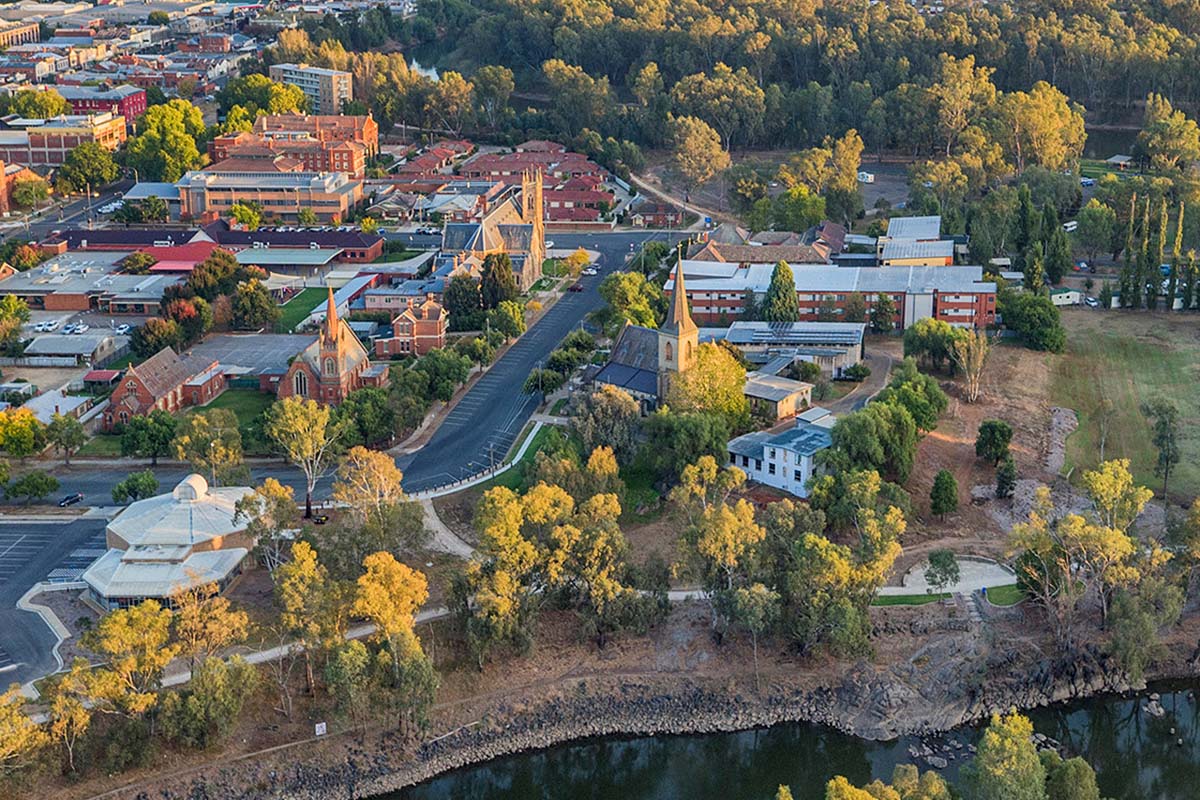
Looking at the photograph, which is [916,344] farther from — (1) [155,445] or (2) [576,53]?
(2) [576,53]

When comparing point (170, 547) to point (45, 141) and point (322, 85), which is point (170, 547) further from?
point (322, 85)

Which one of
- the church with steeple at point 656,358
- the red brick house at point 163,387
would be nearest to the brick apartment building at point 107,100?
the red brick house at point 163,387

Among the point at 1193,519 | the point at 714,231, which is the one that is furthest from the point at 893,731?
the point at 714,231

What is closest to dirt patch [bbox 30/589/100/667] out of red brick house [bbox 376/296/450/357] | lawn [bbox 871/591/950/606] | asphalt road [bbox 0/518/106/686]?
asphalt road [bbox 0/518/106/686]

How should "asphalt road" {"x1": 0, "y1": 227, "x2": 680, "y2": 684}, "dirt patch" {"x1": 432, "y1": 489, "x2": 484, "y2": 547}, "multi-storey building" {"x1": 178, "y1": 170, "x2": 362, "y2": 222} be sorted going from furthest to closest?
"multi-storey building" {"x1": 178, "y1": 170, "x2": 362, "y2": 222} < "dirt patch" {"x1": 432, "y1": 489, "x2": 484, "y2": 547} < "asphalt road" {"x1": 0, "y1": 227, "x2": 680, "y2": 684}

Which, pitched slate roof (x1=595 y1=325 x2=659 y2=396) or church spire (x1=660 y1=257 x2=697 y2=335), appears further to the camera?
pitched slate roof (x1=595 y1=325 x2=659 y2=396)

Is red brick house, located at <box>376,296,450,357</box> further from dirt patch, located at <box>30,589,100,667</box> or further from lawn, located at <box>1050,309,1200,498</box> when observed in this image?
lawn, located at <box>1050,309,1200,498</box>
